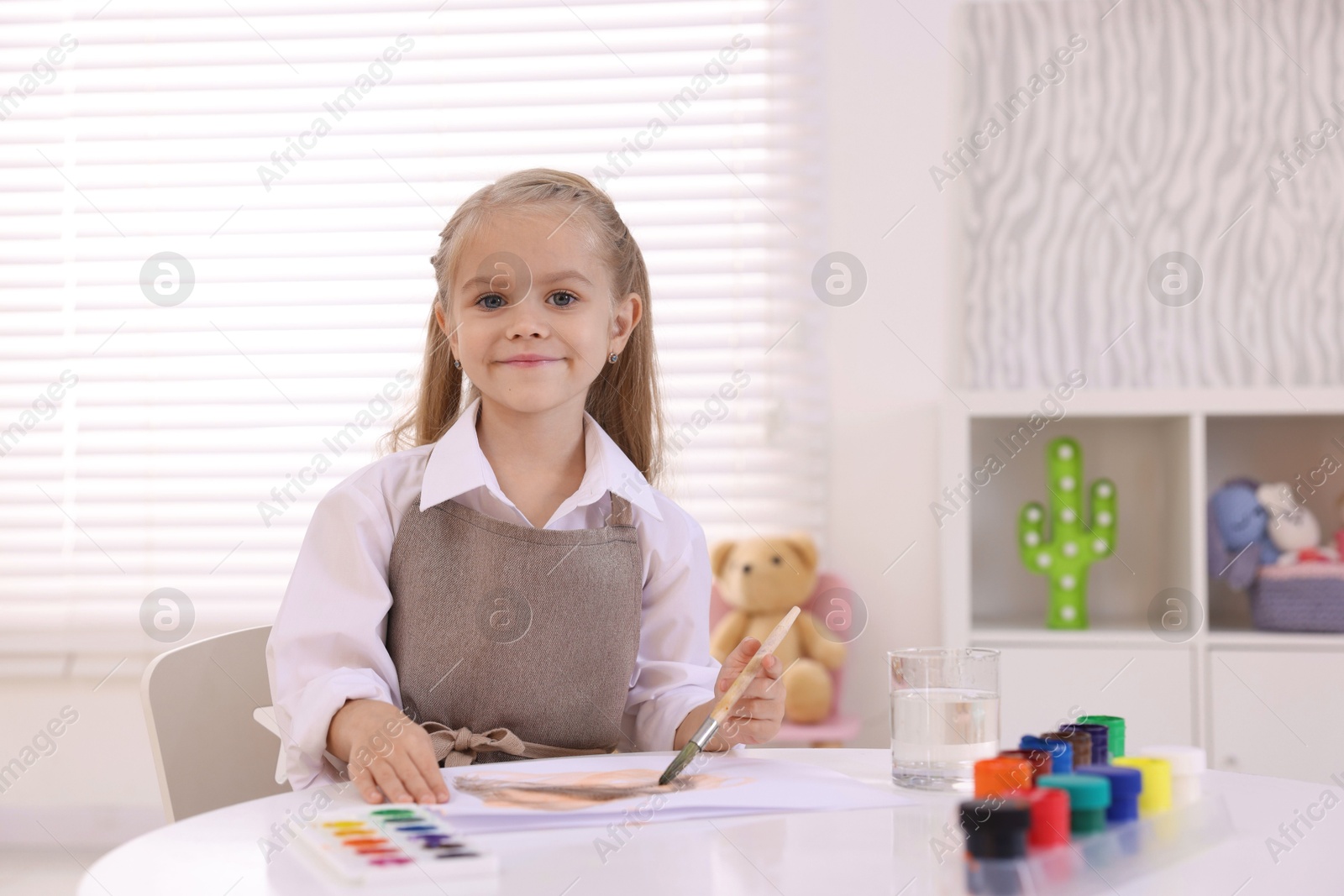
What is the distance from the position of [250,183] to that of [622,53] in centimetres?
74

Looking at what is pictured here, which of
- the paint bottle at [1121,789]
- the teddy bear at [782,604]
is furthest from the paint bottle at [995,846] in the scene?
the teddy bear at [782,604]

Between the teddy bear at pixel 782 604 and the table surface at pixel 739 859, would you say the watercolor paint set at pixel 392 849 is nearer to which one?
the table surface at pixel 739 859

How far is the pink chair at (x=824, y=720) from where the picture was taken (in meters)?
1.92

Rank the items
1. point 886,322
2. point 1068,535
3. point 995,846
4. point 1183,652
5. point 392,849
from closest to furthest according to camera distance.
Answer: point 995,846
point 392,849
point 1183,652
point 1068,535
point 886,322

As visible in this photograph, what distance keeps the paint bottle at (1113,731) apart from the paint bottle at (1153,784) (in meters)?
0.04

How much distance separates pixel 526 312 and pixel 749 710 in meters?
0.40

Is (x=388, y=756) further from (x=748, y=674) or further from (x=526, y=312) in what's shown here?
(x=526, y=312)

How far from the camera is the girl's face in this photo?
1071 millimetres

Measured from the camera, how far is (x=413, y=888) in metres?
0.56

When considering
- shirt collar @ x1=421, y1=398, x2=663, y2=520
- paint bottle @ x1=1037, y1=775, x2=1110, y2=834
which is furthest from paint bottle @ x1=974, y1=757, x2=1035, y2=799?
shirt collar @ x1=421, y1=398, x2=663, y2=520

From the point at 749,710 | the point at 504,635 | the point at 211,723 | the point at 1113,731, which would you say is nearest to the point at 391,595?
the point at 504,635

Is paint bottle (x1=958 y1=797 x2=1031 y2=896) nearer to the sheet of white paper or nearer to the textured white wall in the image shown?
the sheet of white paper

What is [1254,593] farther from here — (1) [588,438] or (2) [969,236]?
(1) [588,438]

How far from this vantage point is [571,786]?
2.47 ft
